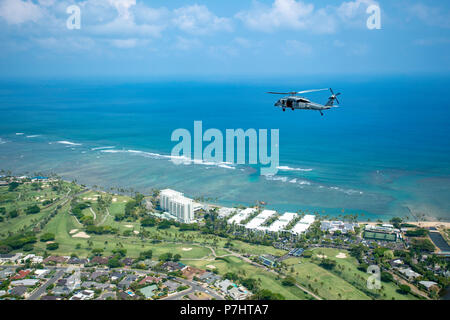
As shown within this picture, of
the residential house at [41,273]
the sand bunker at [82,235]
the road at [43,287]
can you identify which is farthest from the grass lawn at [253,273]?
the sand bunker at [82,235]

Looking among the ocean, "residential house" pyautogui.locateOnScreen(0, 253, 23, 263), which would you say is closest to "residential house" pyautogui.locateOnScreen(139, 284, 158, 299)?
"residential house" pyautogui.locateOnScreen(0, 253, 23, 263)

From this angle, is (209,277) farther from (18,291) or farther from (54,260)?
(18,291)

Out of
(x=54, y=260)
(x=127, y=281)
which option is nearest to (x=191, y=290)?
(x=127, y=281)

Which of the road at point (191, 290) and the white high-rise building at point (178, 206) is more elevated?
the white high-rise building at point (178, 206)

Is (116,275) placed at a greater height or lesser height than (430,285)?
greater

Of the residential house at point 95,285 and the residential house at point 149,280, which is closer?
the residential house at point 95,285

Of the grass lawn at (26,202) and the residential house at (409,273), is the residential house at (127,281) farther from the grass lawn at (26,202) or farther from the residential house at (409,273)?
the residential house at (409,273)

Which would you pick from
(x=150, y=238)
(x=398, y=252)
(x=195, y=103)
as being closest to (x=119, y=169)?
(x=150, y=238)
